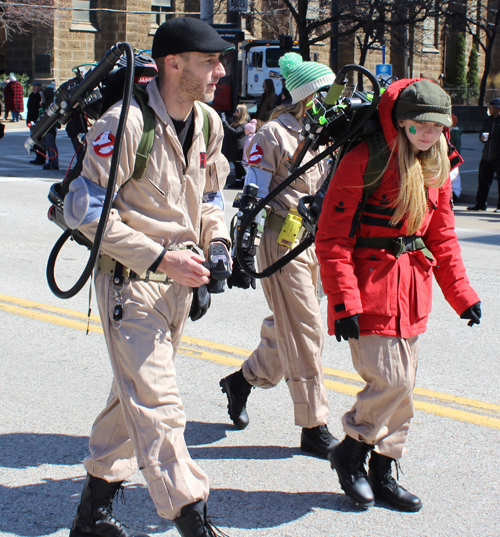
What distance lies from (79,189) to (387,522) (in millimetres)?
1865

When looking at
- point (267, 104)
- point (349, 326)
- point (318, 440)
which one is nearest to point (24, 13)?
point (267, 104)

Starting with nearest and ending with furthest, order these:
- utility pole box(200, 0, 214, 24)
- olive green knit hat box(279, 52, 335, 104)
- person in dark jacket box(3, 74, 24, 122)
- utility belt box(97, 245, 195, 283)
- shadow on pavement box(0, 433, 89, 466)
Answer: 1. utility belt box(97, 245, 195, 283)
2. shadow on pavement box(0, 433, 89, 466)
3. olive green knit hat box(279, 52, 335, 104)
4. utility pole box(200, 0, 214, 24)
5. person in dark jacket box(3, 74, 24, 122)

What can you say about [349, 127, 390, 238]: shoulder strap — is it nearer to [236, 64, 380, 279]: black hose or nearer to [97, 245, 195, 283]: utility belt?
[236, 64, 380, 279]: black hose

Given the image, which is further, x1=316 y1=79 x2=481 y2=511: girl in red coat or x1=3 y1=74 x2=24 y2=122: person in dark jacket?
x1=3 y1=74 x2=24 y2=122: person in dark jacket

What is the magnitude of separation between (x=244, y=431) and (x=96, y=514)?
135 cm

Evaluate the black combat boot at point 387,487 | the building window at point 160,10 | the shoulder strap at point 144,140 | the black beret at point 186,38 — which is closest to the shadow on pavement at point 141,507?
the black combat boot at point 387,487

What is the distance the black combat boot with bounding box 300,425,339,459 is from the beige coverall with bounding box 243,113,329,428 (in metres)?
0.04

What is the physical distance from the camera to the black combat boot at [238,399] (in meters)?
4.19

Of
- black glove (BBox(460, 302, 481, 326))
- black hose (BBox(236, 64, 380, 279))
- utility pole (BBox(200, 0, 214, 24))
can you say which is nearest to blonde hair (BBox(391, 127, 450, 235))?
black hose (BBox(236, 64, 380, 279))

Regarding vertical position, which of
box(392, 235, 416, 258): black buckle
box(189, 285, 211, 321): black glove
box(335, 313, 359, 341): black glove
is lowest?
box(335, 313, 359, 341): black glove

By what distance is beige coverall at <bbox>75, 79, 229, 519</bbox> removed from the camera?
8.82 feet

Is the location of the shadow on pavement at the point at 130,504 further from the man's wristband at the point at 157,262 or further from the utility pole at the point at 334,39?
the utility pole at the point at 334,39

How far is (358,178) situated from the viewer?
10.2ft

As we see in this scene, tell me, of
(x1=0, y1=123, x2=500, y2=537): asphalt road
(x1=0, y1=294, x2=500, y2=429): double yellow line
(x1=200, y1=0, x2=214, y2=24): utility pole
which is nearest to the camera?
(x1=0, y1=123, x2=500, y2=537): asphalt road
